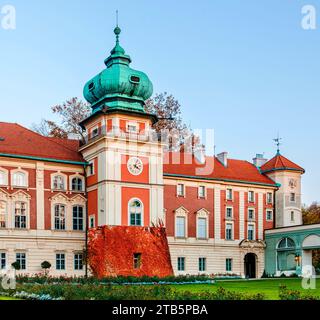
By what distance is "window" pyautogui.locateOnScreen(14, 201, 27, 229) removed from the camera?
35.9 m

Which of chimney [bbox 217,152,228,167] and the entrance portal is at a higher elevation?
chimney [bbox 217,152,228,167]

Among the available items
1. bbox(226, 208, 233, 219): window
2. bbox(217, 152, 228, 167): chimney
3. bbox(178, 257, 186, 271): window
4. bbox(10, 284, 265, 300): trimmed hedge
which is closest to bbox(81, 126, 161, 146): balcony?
bbox(178, 257, 186, 271): window

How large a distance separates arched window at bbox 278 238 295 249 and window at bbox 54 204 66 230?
1619 cm

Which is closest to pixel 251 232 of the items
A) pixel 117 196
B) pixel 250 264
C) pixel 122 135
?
pixel 250 264

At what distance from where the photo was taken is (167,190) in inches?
1639

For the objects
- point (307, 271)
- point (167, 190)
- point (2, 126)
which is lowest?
point (307, 271)

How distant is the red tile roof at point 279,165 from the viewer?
155ft

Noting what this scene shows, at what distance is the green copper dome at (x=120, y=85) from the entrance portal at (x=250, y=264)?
48.8 ft

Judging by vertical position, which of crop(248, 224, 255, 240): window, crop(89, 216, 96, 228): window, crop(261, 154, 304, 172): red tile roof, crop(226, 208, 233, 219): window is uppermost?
crop(261, 154, 304, 172): red tile roof

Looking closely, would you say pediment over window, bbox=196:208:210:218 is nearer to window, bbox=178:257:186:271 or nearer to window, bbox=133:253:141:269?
window, bbox=178:257:186:271

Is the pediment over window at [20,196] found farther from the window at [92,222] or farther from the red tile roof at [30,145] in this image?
the window at [92,222]
